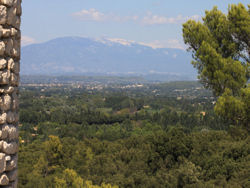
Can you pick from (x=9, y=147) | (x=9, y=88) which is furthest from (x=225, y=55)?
(x=9, y=147)

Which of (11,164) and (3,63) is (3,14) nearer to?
(3,63)

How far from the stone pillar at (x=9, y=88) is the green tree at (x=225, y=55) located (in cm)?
593

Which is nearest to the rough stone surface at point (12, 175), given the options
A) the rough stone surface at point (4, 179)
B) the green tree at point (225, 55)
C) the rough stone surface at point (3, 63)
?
the rough stone surface at point (4, 179)

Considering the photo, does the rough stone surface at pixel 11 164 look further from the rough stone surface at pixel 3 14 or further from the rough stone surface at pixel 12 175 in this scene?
the rough stone surface at pixel 3 14

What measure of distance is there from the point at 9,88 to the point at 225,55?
7159 mm

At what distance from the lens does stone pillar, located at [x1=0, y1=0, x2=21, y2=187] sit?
11.3ft

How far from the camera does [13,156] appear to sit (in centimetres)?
373

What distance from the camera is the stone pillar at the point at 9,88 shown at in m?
3.43

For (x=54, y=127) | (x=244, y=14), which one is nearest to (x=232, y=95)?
(x=244, y=14)

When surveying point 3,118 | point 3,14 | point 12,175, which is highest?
point 3,14

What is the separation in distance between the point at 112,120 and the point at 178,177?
50212 mm

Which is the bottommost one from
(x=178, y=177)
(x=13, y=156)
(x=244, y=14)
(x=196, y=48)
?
(x=178, y=177)

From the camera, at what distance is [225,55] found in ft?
30.1

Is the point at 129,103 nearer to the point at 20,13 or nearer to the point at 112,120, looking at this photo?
the point at 112,120
